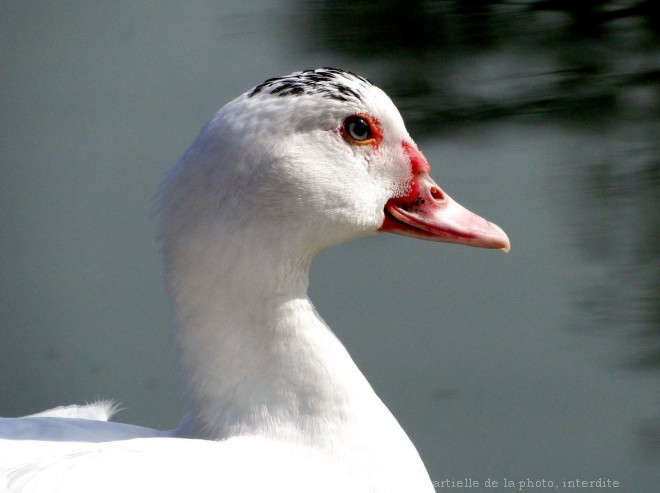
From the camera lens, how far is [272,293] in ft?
3.13

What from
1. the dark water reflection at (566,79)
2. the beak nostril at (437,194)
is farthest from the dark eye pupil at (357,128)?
the dark water reflection at (566,79)

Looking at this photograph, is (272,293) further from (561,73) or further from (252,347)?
(561,73)

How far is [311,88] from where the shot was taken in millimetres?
962

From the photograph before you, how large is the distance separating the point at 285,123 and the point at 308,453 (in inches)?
A: 13.0

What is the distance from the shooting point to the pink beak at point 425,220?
1.05 metres

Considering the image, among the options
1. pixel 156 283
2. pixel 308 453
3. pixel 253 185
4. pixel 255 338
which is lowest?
pixel 156 283

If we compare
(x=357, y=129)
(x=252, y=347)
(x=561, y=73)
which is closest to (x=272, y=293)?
(x=252, y=347)

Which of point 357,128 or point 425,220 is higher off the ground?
point 357,128

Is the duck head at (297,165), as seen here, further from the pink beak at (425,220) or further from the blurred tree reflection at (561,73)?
the blurred tree reflection at (561,73)

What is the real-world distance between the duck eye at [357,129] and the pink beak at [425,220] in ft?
0.20

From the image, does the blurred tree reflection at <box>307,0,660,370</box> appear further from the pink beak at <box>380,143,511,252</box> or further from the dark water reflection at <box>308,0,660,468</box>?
the pink beak at <box>380,143,511,252</box>

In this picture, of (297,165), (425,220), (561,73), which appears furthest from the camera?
(561,73)

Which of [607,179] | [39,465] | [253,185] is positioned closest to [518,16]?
[607,179]

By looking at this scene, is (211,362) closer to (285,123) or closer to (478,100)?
(285,123)
